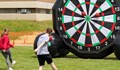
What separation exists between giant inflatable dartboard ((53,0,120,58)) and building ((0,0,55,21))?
3821 centimetres

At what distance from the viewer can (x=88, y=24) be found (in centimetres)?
1733

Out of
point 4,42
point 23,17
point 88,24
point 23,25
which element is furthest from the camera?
point 23,17

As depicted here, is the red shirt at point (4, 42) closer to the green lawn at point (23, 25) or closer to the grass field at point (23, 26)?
the grass field at point (23, 26)

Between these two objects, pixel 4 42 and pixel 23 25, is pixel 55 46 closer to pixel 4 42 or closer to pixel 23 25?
pixel 4 42

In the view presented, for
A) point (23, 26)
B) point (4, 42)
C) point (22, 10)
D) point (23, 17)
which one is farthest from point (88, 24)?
point (22, 10)

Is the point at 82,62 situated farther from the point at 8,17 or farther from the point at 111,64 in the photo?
the point at 8,17

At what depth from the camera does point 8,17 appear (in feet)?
188

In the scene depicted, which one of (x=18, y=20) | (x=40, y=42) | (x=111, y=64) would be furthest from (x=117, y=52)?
(x=18, y=20)

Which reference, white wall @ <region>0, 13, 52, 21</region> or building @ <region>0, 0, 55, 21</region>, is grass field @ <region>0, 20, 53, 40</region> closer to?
white wall @ <region>0, 13, 52, 21</region>

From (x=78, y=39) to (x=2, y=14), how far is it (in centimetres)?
4109

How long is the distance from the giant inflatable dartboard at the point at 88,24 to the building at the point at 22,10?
38.2 meters

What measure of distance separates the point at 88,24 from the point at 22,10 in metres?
40.1

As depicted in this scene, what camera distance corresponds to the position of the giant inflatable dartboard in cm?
1688

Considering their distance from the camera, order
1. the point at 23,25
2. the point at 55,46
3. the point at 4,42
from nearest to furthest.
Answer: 1. the point at 4,42
2. the point at 55,46
3. the point at 23,25
